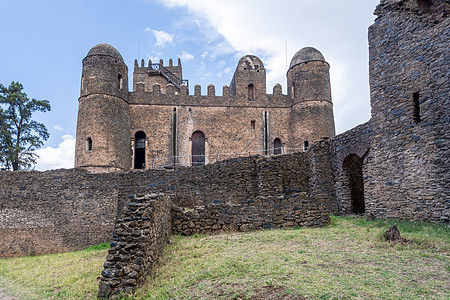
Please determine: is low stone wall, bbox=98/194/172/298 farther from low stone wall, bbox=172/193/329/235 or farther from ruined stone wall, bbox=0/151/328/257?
ruined stone wall, bbox=0/151/328/257

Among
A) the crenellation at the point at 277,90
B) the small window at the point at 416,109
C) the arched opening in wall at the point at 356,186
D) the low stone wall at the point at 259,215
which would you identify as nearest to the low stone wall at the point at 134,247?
the low stone wall at the point at 259,215

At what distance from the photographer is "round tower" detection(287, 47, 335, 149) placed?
23.7 m

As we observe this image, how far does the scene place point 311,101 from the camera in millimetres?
24047

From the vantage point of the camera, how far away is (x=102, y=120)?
69.5ft

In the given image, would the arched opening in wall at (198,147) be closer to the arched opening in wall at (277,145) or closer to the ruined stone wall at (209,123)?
the ruined stone wall at (209,123)

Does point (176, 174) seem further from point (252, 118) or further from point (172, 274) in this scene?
point (252, 118)

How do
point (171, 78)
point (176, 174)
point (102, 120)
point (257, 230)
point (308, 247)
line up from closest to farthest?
point (308, 247) < point (257, 230) < point (176, 174) < point (102, 120) < point (171, 78)

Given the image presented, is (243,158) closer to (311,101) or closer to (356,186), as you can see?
(356,186)

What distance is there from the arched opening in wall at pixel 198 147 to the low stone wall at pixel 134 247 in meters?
15.8

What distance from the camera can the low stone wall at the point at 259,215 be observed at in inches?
375

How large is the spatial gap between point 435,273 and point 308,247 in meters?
2.38

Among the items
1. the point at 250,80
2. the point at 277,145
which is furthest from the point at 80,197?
the point at 250,80

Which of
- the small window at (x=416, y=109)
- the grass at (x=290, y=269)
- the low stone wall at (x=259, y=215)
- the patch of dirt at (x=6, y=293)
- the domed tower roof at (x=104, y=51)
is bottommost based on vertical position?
the patch of dirt at (x=6, y=293)

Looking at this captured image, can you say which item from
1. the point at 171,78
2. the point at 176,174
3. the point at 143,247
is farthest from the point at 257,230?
the point at 171,78
